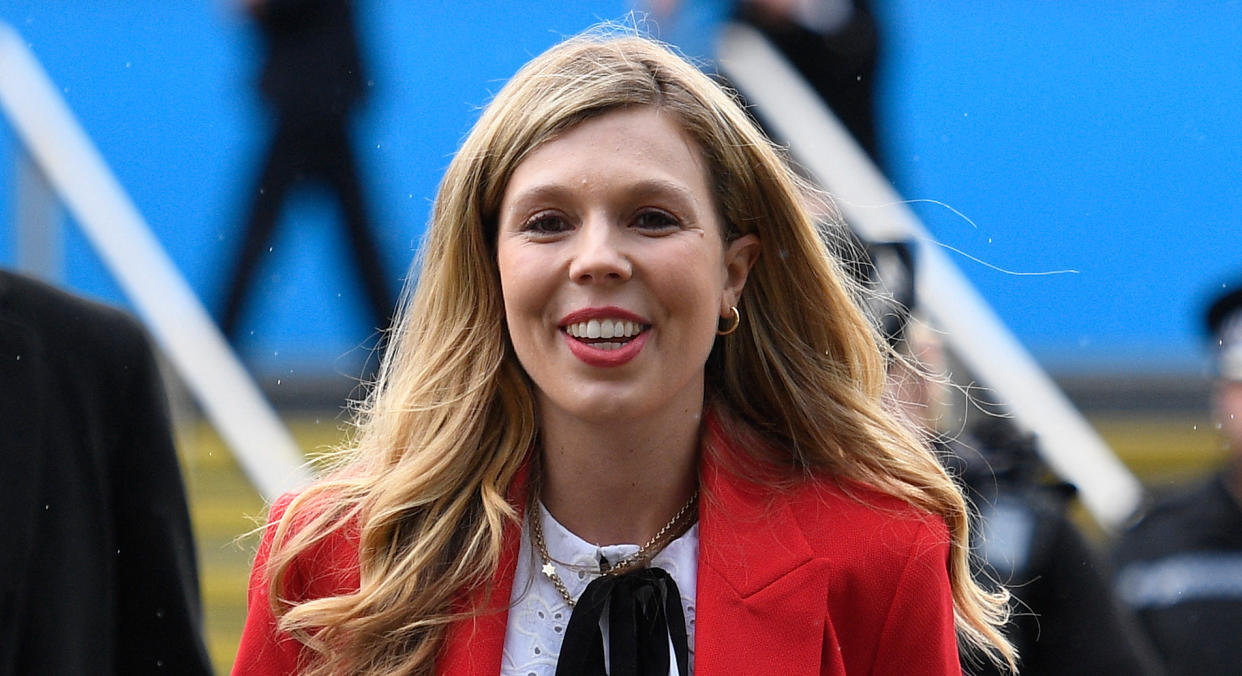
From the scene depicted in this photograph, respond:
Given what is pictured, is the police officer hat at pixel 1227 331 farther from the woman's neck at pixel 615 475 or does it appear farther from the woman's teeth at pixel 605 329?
the woman's teeth at pixel 605 329

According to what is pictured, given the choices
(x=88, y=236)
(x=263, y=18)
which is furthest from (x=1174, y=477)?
(x=88, y=236)

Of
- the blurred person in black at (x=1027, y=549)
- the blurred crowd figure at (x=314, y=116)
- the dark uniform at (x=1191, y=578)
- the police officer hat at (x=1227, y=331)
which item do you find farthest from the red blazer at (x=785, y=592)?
the blurred crowd figure at (x=314, y=116)

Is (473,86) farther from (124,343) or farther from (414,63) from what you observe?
(124,343)

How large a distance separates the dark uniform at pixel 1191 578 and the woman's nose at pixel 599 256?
209cm

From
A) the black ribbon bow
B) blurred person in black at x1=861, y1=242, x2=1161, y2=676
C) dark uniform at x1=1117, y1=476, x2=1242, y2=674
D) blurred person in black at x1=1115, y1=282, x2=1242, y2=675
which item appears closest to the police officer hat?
blurred person in black at x1=1115, y1=282, x2=1242, y2=675

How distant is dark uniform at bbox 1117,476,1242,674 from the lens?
3.64 m

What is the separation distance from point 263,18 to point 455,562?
255cm

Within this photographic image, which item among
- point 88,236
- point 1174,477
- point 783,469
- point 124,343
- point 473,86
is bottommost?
point 1174,477

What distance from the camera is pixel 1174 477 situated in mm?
4172

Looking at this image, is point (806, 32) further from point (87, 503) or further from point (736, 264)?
point (87, 503)

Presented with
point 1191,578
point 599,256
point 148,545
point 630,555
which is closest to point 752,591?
point 630,555

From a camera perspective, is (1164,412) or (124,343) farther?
(1164,412)

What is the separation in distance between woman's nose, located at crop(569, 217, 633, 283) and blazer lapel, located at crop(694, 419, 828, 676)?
0.34 metres

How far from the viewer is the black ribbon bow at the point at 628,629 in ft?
6.73
